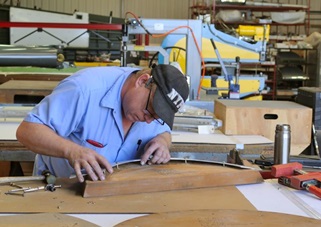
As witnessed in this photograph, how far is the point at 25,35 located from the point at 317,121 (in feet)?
18.6

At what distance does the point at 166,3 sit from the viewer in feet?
38.1

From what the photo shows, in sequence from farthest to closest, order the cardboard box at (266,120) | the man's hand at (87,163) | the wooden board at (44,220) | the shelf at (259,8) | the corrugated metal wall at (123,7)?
1. the corrugated metal wall at (123,7)
2. the shelf at (259,8)
3. the cardboard box at (266,120)
4. the man's hand at (87,163)
5. the wooden board at (44,220)

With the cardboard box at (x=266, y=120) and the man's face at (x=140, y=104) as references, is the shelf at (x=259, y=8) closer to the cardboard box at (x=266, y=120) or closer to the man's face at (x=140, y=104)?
the cardboard box at (x=266, y=120)

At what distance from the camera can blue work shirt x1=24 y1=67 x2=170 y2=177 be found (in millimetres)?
1656

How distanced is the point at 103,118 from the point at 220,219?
25.2 inches

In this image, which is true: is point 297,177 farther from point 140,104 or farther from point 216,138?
point 216,138

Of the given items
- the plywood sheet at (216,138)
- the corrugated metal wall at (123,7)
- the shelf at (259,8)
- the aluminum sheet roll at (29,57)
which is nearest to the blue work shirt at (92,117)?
the plywood sheet at (216,138)

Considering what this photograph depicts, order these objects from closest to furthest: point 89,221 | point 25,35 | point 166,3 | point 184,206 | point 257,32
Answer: point 89,221, point 184,206, point 257,32, point 25,35, point 166,3

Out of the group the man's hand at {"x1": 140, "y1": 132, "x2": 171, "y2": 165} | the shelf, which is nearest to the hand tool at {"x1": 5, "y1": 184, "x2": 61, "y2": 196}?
the man's hand at {"x1": 140, "y1": 132, "x2": 171, "y2": 165}

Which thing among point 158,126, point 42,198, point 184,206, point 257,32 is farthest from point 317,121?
point 257,32

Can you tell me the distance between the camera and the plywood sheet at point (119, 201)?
140 cm

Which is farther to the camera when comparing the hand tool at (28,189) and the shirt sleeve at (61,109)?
the shirt sleeve at (61,109)

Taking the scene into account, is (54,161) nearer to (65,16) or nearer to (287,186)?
(287,186)

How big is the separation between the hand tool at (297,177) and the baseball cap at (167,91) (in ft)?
1.34
